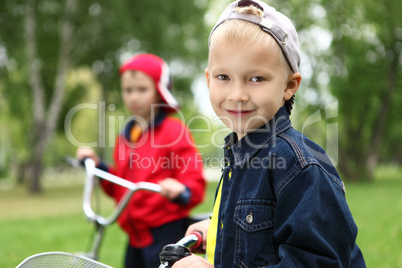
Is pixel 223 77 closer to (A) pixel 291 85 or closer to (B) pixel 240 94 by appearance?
(B) pixel 240 94

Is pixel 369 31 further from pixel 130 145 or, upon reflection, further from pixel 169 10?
pixel 130 145

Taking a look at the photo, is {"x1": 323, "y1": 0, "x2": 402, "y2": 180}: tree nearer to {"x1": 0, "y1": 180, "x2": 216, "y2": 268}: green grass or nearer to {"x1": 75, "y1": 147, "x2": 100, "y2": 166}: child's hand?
{"x1": 0, "y1": 180, "x2": 216, "y2": 268}: green grass

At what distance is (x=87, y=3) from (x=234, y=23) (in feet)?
50.7

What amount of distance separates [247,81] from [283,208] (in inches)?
14.5

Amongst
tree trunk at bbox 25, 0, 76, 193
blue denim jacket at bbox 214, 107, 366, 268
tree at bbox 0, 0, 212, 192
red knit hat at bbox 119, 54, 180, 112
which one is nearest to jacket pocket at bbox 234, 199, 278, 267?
blue denim jacket at bbox 214, 107, 366, 268

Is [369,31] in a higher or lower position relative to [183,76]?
higher

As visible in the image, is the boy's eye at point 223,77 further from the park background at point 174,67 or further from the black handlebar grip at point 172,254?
the park background at point 174,67

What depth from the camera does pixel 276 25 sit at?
1289 millimetres

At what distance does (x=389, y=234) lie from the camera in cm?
640

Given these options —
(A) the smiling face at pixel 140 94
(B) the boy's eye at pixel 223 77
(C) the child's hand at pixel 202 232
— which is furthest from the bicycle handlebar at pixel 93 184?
(B) the boy's eye at pixel 223 77

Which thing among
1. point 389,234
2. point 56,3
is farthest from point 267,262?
point 56,3

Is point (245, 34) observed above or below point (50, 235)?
above

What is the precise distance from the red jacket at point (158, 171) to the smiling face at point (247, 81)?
1564 mm

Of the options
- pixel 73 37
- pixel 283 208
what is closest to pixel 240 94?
pixel 283 208
